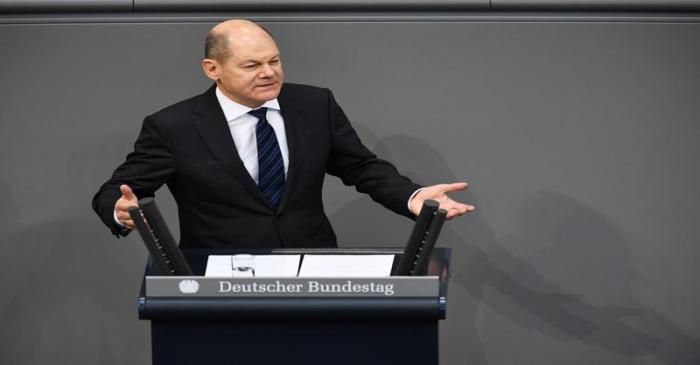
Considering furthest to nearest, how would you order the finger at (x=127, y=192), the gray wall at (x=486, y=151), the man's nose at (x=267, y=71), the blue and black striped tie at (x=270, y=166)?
1. the gray wall at (x=486, y=151)
2. the blue and black striped tie at (x=270, y=166)
3. the man's nose at (x=267, y=71)
4. the finger at (x=127, y=192)

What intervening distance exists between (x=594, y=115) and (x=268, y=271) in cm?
200

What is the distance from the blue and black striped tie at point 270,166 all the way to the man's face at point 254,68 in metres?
0.12

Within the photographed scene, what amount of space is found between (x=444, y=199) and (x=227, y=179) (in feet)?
2.33

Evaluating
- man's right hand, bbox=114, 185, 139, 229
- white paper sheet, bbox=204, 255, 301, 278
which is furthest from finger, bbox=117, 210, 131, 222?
white paper sheet, bbox=204, 255, 301, 278

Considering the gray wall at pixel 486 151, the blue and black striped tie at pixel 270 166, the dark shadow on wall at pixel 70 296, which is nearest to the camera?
the blue and black striped tie at pixel 270 166

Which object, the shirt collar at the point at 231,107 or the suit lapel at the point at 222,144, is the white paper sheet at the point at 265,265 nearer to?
the suit lapel at the point at 222,144

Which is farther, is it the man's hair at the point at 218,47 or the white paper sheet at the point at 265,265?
the man's hair at the point at 218,47

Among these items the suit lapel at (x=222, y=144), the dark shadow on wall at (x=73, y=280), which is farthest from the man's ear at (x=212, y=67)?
the dark shadow on wall at (x=73, y=280)

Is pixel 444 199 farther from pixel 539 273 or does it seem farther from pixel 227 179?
pixel 539 273

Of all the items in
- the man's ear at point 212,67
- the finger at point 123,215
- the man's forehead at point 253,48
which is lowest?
the finger at point 123,215

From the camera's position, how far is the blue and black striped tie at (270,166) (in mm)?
A: 3842

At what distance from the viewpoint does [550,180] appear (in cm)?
490

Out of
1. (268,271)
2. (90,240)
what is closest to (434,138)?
(90,240)

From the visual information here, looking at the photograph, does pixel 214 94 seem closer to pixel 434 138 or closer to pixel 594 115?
pixel 434 138
